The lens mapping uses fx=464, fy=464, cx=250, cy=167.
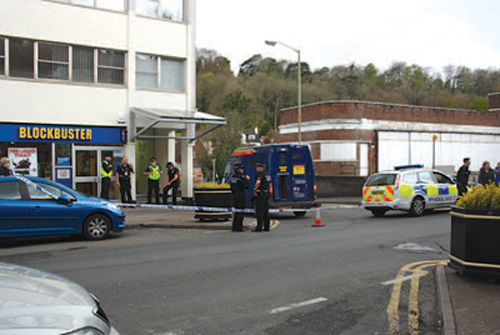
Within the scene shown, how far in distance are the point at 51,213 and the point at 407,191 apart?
11.3 metres

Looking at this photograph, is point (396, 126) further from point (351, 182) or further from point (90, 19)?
point (90, 19)

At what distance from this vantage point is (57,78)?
18172mm

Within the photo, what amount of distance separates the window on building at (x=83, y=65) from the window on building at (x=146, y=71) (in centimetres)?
190

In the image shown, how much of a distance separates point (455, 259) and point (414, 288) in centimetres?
84

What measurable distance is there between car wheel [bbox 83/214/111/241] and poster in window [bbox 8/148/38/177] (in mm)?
7563

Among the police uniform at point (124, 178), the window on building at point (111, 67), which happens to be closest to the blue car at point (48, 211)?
the police uniform at point (124, 178)

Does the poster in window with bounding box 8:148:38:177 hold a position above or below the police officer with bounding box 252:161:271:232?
above

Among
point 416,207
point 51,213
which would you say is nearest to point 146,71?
point 51,213

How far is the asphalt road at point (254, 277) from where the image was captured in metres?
5.34

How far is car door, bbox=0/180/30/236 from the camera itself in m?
10.2

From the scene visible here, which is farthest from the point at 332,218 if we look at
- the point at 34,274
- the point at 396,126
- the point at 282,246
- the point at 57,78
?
the point at 396,126

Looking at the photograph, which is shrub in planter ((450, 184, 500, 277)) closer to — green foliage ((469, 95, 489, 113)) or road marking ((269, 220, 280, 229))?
road marking ((269, 220, 280, 229))

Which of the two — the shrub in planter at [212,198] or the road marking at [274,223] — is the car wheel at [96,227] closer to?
the shrub in planter at [212,198]

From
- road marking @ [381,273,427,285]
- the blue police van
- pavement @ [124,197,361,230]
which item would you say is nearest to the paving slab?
road marking @ [381,273,427,285]
